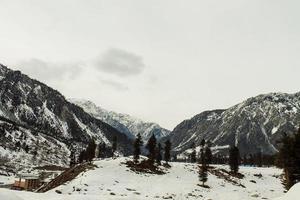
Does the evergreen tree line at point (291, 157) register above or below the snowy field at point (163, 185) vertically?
above

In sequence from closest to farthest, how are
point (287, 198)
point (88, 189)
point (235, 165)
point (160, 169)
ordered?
point (287, 198) < point (88, 189) < point (160, 169) < point (235, 165)

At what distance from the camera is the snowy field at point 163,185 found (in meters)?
89.9

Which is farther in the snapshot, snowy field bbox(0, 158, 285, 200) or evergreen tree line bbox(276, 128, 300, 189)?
snowy field bbox(0, 158, 285, 200)

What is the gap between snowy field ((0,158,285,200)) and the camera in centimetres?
8994

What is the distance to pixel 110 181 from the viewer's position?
10194 centimetres

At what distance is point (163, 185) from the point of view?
10594 cm

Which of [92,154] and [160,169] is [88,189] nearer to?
[160,169]

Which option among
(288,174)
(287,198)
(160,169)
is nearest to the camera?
(287,198)

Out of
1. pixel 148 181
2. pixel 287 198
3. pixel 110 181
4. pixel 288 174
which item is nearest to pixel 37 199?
pixel 287 198

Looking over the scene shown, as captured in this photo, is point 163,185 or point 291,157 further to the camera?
point 163,185

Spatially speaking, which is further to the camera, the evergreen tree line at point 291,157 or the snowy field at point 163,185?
the snowy field at point 163,185

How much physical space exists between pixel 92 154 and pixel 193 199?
3170 inches

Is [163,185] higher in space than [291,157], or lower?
lower

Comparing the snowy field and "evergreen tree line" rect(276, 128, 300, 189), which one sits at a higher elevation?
"evergreen tree line" rect(276, 128, 300, 189)
